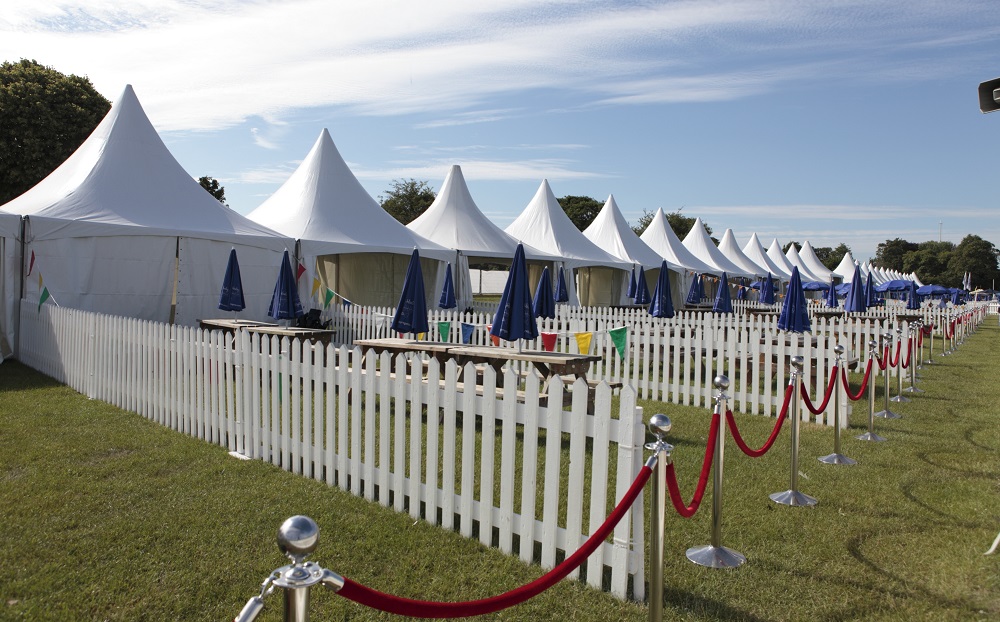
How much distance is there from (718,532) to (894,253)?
134 metres

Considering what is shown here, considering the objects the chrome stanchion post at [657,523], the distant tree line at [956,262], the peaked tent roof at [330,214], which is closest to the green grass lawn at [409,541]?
the chrome stanchion post at [657,523]

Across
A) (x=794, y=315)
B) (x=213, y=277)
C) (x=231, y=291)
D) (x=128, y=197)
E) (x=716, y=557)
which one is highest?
(x=128, y=197)

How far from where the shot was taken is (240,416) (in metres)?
6.12

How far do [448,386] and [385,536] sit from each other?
1.04 meters

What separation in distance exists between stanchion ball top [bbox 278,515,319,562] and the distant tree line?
112 m

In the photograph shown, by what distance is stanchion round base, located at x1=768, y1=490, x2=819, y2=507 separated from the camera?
497 centimetres

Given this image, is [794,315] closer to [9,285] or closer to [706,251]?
[9,285]

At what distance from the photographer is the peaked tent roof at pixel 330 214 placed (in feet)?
55.8

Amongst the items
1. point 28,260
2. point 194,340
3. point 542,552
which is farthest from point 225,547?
point 28,260

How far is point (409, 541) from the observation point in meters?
4.11

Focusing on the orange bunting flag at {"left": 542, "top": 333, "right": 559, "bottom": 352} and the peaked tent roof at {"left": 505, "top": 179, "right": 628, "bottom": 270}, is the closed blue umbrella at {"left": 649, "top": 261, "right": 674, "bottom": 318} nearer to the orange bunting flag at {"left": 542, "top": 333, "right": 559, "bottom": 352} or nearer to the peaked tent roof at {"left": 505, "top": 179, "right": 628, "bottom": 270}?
the orange bunting flag at {"left": 542, "top": 333, "right": 559, "bottom": 352}

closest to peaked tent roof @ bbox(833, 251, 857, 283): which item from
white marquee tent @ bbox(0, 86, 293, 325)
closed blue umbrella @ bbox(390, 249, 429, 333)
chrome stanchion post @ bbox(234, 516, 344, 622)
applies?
white marquee tent @ bbox(0, 86, 293, 325)

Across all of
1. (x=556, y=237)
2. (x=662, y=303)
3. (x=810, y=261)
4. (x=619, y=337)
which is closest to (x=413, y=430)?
(x=619, y=337)

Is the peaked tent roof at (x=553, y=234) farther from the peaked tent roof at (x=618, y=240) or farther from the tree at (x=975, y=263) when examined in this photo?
the tree at (x=975, y=263)
